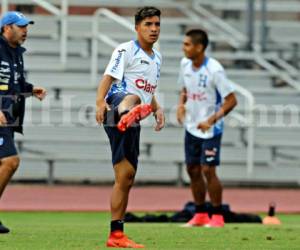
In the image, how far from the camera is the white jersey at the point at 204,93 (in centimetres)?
1585

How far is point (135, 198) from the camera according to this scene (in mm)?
21188

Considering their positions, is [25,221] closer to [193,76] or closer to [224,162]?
[193,76]

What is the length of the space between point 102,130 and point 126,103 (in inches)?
504

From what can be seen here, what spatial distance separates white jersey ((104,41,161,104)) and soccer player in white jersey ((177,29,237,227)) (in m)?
3.78

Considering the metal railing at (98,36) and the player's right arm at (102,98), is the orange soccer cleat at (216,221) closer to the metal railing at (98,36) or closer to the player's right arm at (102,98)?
the player's right arm at (102,98)

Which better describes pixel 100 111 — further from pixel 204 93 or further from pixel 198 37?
pixel 204 93

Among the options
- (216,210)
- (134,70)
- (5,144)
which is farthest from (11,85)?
(216,210)

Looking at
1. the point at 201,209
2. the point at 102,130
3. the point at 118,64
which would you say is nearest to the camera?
the point at 118,64

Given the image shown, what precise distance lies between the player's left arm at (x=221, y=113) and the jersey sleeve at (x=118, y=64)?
13.3 feet

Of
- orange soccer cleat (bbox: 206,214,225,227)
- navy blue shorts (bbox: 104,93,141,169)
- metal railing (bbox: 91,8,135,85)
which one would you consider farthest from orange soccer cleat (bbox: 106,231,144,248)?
metal railing (bbox: 91,8,135,85)

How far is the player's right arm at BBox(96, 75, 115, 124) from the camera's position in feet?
35.9

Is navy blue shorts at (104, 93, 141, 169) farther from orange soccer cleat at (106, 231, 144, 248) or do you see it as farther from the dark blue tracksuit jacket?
the dark blue tracksuit jacket

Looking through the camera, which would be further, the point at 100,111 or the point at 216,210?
the point at 216,210

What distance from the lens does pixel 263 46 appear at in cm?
2678
